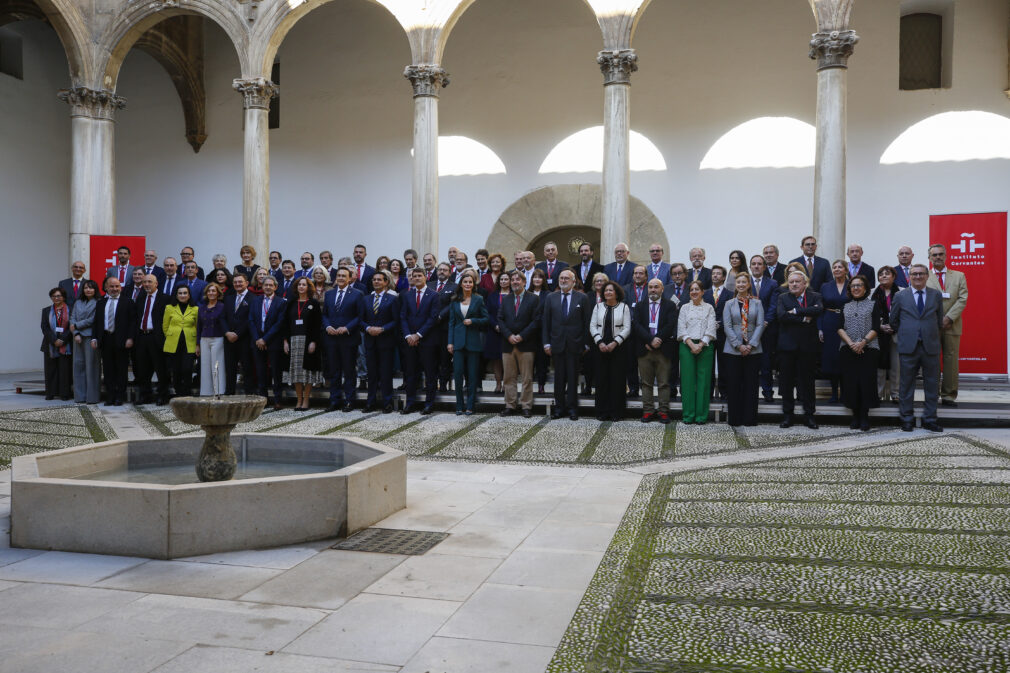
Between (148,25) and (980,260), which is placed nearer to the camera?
(980,260)

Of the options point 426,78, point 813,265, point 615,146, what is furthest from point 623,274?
point 426,78

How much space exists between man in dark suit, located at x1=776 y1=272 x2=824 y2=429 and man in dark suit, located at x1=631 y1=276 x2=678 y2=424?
1.24 m

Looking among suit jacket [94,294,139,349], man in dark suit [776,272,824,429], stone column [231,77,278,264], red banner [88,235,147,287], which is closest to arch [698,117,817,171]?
man in dark suit [776,272,824,429]

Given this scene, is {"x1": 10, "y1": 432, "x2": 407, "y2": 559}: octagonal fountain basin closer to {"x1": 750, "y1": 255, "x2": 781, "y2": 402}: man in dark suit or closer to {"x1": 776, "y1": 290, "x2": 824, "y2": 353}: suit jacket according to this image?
{"x1": 776, "y1": 290, "x2": 824, "y2": 353}: suit jacket

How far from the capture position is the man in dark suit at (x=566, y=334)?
33.8 feet

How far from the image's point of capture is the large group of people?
973 centimetres

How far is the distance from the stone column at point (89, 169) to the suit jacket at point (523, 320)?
877 cm

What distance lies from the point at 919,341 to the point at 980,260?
2.87 metres

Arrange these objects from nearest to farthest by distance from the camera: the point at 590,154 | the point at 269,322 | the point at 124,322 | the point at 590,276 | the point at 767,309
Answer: the point at 767,309, the point at 269,322, the point at 590,276, the point at 124,322, the point at 590,154

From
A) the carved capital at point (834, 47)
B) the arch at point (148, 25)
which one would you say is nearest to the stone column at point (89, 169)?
the arch at point (148, 25)

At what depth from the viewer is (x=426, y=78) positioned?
13.9m

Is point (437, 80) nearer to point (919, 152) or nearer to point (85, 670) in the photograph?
point (919, 152)

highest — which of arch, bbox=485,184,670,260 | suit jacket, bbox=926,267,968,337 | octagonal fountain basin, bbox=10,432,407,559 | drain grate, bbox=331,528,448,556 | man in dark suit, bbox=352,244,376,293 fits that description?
arch, bbox=485,184,670,260

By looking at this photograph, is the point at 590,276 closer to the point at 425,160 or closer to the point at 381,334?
the point at 381,334
